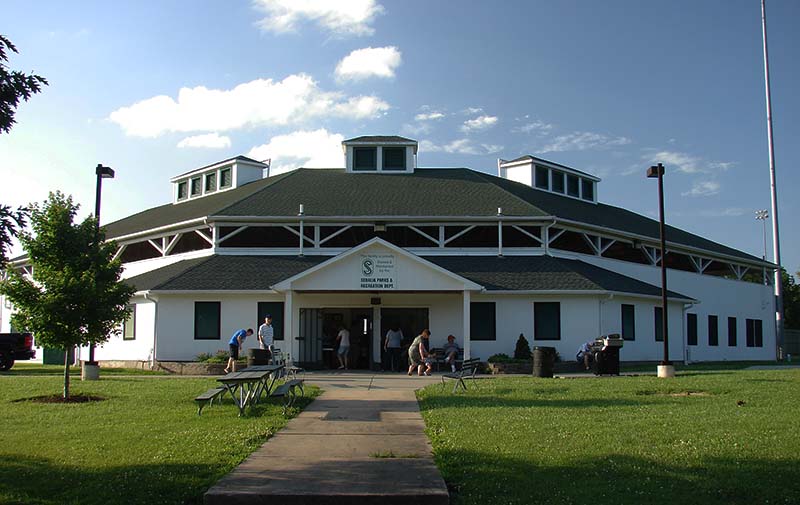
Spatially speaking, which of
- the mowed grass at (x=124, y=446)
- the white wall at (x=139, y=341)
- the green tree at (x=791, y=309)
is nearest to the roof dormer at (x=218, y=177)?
the white wall at (x=139, y=341)

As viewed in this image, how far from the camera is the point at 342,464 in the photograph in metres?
9.45

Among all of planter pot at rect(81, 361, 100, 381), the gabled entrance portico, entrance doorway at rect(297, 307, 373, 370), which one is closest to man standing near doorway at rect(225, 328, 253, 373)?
the gabled entrance portico

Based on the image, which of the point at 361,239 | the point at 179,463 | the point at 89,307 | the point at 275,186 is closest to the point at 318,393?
the point at 89,307

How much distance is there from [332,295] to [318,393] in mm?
10902

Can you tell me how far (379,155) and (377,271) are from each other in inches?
499

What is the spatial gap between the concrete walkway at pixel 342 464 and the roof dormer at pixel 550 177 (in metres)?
25.9

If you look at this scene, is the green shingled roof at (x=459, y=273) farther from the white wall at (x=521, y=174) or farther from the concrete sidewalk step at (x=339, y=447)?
the concrete sidewalk step at (x=339, y=447)

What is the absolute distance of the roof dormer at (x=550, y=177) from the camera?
129ft

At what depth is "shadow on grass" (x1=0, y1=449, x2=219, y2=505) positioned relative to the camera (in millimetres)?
7953

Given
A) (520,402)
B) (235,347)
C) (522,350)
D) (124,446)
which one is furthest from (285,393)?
(522,350)

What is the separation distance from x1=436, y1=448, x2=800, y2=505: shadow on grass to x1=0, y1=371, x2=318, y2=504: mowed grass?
286 centimetres

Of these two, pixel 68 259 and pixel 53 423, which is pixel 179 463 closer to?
pixel 53 423

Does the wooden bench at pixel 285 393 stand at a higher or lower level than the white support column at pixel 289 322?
lower

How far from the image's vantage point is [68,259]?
1784cm
